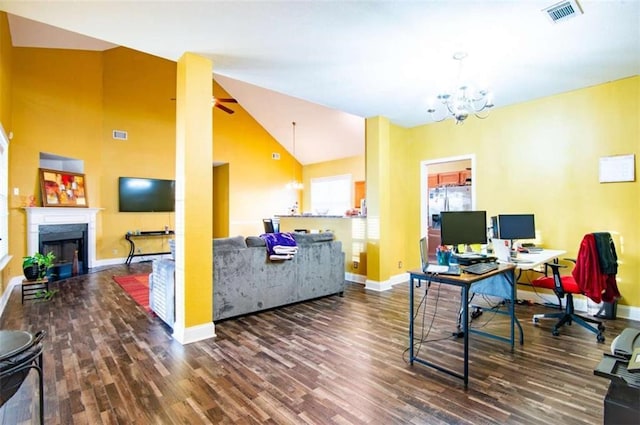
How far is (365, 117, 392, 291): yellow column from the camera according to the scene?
5.09m

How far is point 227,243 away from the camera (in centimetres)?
360

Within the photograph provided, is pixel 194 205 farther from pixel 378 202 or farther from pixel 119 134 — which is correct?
pixel 119 134

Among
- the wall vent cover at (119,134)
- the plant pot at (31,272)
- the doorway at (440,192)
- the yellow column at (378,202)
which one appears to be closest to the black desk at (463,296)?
the yellow column at (378,202)

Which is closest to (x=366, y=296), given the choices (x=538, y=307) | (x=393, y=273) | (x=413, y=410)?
(x=393, y=273)

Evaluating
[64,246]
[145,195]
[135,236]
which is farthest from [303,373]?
[145,195]

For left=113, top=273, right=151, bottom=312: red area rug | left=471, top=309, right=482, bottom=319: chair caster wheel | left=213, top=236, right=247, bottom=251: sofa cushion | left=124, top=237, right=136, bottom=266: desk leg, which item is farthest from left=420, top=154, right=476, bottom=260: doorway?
left=124, top=237, right=136, bottom=266: desk leg

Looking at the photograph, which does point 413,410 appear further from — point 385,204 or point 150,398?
point 385,204

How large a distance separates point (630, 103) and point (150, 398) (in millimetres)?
5607

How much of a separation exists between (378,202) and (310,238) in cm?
143

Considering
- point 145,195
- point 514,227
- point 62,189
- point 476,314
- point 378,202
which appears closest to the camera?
point 476,314

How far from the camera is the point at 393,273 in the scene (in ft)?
17.7

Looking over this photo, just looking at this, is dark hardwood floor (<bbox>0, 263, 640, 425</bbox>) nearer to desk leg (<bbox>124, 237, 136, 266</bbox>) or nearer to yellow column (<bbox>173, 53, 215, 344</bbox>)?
yellow column (<bbox>173, 53, 215, 344</bbox>)

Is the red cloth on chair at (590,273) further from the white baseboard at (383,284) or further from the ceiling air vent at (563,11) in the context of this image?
the white baseboard at (383,284)

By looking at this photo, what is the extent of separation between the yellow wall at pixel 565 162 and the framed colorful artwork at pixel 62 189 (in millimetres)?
7258
